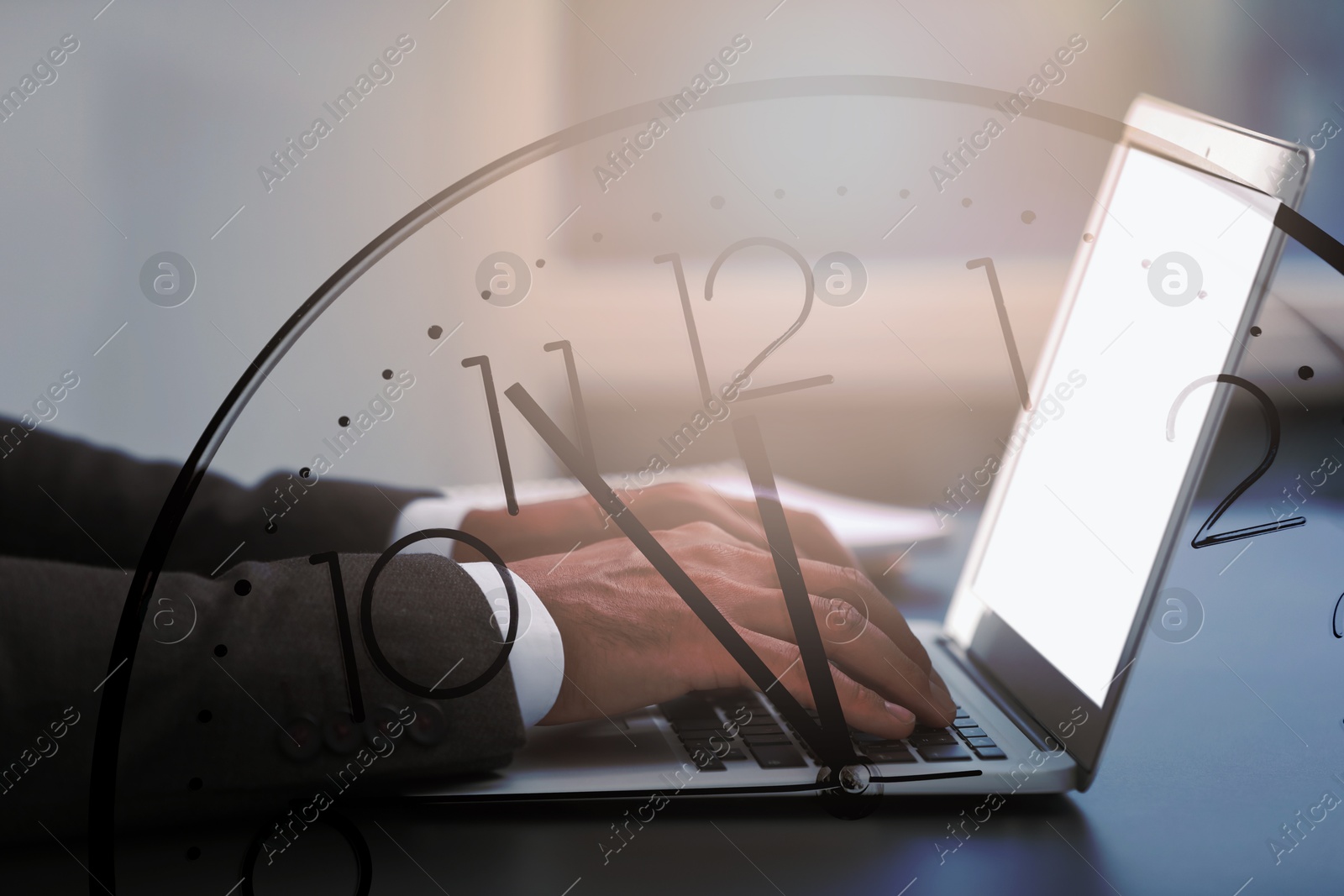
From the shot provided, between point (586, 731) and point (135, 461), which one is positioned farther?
point (135, 461)

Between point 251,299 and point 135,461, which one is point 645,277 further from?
point 135,461

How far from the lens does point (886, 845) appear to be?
1.30 ft

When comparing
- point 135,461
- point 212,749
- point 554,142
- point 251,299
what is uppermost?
point 554,142

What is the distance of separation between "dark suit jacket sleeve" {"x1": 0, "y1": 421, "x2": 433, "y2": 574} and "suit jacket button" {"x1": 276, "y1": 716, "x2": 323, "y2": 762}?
9 centimetres

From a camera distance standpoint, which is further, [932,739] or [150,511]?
[150,511]

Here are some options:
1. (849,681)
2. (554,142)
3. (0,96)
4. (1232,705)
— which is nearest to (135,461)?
(0,96)

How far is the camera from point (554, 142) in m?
0.51

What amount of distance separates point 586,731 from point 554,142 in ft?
1.17

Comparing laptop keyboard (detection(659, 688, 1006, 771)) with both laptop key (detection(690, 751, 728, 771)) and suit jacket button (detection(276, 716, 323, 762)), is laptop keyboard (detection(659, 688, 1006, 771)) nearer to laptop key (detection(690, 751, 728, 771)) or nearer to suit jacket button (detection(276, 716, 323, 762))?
laptop key (detection(690, 751, 728, 771))

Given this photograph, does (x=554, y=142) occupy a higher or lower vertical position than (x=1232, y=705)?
higher

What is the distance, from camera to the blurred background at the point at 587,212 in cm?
51

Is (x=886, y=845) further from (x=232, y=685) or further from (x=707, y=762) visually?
(x=232, y=685)

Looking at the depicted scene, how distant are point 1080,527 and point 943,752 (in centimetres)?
16

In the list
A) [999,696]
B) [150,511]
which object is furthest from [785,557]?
[150,511]
